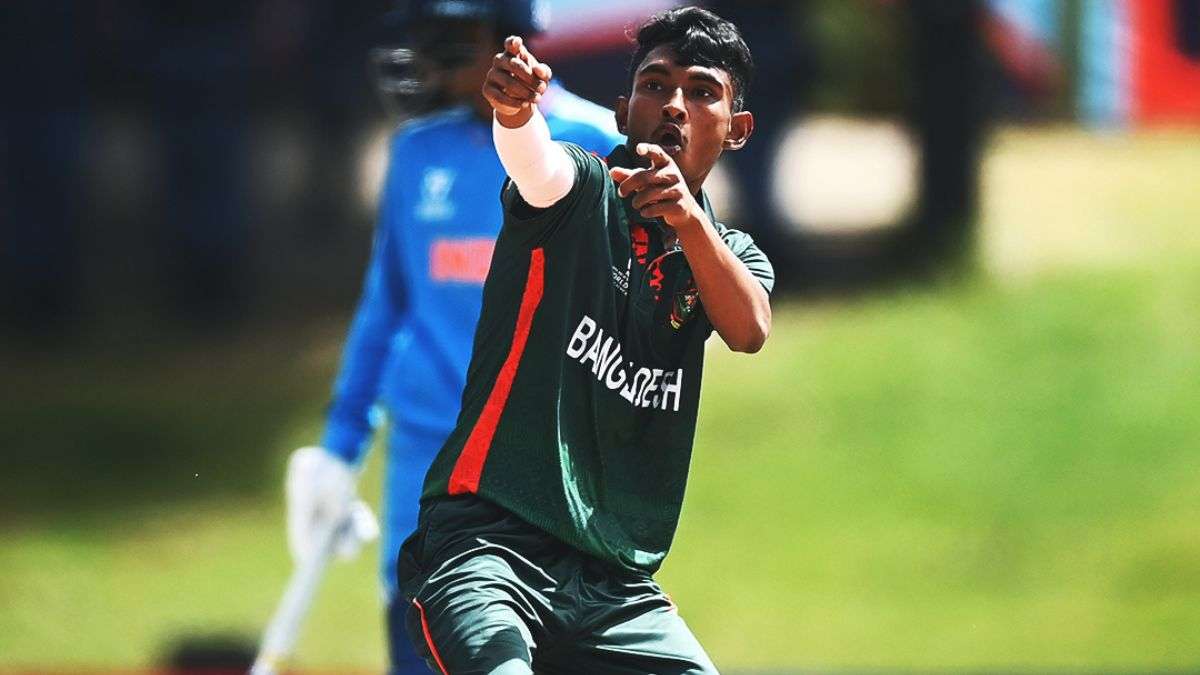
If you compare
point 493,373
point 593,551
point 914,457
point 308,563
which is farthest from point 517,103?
point 914,457

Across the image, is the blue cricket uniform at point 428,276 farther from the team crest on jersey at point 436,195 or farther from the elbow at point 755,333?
the elbow at point 755,333

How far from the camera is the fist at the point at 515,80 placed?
2.34 meters

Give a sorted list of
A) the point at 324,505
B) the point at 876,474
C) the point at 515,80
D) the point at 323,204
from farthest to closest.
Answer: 1. the point at 323,204
2. the point at 876,474
3. the point at 324,505
4. the point at 515,80

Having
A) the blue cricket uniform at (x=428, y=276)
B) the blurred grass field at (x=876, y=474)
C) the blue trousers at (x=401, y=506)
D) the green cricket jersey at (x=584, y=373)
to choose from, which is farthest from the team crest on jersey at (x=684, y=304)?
the blurred grass field at (x=876, y=474)

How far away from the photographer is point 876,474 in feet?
24.0

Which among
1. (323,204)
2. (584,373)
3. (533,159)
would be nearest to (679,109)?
(533,159)

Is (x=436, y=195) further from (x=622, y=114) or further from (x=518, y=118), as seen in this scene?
(x=518, y=118)

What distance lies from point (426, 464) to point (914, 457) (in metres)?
3.98

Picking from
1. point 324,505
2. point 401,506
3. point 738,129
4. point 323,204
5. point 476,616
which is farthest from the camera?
point 323,204

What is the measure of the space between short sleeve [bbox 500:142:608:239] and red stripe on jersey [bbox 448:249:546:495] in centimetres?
5

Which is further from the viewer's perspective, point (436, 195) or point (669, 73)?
point (436, 195)

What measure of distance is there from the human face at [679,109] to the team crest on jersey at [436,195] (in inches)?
45.4

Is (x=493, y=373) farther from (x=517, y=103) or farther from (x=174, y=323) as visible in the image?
(x=174, y=323)

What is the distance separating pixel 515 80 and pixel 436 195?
140 cm
